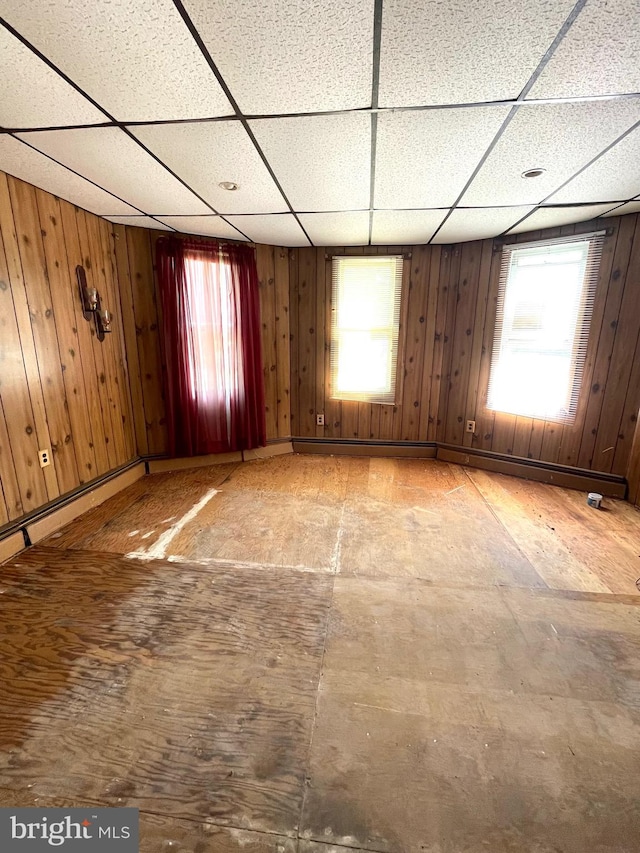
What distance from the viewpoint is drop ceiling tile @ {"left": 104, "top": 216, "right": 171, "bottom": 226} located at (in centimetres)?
297

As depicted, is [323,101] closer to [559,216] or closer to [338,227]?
[338,227]

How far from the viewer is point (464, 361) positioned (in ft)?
12.6

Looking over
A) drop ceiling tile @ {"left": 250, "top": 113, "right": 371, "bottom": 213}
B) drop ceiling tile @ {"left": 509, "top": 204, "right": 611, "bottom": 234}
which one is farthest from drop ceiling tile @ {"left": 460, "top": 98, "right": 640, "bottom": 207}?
drop ceiling tile @ {"left": 250, "top": 113, "right": 371, "bottom": 213}

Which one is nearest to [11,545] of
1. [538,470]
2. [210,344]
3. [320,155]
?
[210,344]

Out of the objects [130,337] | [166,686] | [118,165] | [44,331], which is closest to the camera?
[166,686]

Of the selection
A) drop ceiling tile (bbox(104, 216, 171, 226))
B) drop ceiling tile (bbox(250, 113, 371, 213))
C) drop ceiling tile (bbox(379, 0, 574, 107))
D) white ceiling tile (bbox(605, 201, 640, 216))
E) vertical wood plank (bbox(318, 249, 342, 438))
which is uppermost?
white ceiling tile (bbox(605, 201, 640, 216))

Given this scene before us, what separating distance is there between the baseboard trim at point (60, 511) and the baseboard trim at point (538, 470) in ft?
10.9

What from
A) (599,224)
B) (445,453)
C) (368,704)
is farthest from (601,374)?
(368,704)

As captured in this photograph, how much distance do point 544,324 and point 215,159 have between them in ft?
9.80

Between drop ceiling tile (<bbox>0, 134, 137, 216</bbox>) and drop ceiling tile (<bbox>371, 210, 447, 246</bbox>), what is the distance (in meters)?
1.99

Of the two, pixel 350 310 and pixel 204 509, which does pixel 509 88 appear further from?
pixel 204 509

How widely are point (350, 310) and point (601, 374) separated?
2413 mm

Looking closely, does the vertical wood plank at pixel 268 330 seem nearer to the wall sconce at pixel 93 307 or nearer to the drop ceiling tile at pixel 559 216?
the wall sconce at pixel 93 307

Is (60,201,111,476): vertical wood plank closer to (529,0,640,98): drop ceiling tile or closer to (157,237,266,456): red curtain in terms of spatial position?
Answer: (157,237,266,456): red curtain
